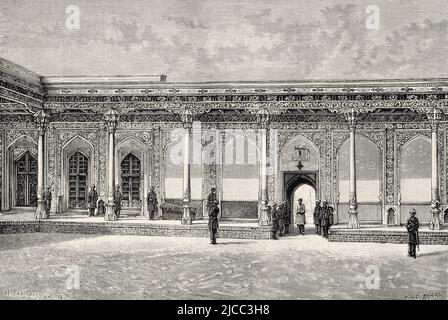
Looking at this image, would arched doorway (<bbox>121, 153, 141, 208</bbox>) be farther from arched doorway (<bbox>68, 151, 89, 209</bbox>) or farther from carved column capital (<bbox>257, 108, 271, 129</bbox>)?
carved column capital (<bbox>257, 108, 271, 129</bbox>)

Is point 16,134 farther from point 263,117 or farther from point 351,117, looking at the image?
point 351,117

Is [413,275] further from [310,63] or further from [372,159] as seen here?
[310,63]

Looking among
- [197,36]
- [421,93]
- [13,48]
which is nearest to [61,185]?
[13,48]

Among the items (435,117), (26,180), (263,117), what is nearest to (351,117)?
(435,117)

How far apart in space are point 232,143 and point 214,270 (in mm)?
8134

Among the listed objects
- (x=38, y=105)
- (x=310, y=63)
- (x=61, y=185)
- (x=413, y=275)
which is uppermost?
(x=310, y=63)

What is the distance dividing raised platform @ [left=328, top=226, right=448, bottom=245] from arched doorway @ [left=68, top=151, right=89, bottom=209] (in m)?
9.10

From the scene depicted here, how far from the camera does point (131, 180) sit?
17.5 metres

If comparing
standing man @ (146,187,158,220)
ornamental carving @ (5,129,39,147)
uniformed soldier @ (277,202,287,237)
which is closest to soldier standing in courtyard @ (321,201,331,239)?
uniformed soldier @ (277,202,287,237)

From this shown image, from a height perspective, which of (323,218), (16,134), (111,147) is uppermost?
(16,134)

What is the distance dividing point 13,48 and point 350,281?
50.8ft

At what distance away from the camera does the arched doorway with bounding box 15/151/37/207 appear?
18281 mm

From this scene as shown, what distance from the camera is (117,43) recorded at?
61.8 feet
